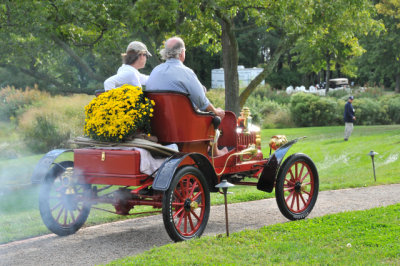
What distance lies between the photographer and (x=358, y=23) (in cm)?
1445

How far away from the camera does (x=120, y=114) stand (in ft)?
17.6

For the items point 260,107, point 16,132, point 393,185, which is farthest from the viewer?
point 260,107

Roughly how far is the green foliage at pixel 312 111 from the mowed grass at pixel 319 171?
2557 millimetres

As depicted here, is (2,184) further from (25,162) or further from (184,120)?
(184,120)

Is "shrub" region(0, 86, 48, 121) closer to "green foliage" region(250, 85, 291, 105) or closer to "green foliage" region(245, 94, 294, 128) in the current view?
"green foliage" region(245, 94, 294, 128)

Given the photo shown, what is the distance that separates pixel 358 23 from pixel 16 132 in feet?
34.9

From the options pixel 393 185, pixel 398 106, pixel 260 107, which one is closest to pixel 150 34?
pixel 393 185

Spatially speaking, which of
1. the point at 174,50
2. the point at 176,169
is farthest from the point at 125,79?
the point at 176,169

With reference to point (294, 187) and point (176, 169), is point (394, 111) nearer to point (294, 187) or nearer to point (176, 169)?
point (294, 187)

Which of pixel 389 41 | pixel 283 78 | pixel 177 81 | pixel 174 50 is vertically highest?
pixel 389 41


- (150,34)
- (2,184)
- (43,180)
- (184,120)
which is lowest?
(2,184)

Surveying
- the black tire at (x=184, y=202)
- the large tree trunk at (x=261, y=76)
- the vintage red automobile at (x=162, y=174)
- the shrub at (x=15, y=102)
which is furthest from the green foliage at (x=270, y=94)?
the black tire at (x=184, y=202)

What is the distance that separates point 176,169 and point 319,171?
8.70m

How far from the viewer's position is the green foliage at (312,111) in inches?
984
